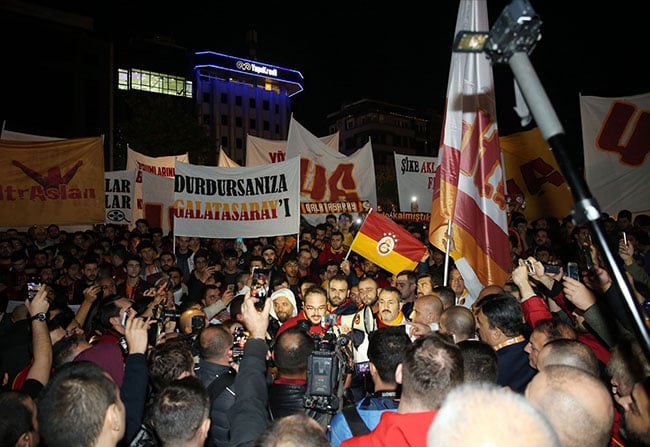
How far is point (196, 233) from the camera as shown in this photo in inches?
398

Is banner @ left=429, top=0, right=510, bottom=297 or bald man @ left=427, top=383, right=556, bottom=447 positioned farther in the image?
banner @ left=429, top=0, right=510, bottom=297

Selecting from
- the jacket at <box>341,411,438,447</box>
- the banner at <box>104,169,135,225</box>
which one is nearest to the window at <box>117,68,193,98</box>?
the banner at <box>104,169,135,225</box>

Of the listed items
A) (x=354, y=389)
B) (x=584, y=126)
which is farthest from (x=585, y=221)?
(x=584, y=126)

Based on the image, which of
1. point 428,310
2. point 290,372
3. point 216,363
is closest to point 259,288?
point 216,363

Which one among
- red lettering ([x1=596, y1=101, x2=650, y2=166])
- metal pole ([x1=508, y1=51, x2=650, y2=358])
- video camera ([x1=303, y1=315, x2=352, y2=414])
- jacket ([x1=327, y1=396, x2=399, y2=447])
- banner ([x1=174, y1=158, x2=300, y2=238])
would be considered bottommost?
jacket ([x1=327, y1=396, x2=399, y2=447])

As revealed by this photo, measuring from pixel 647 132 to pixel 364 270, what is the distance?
6.17 m

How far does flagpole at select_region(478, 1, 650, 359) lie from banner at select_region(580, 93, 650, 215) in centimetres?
936

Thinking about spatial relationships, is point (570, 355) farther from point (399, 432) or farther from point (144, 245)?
point (144, 245)

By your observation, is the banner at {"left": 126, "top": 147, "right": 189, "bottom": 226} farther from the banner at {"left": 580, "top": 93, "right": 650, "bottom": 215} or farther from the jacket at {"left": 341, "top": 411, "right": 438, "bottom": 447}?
the jacket at {"left": 341, "top": 411, "right": 438, "bottom": 447}

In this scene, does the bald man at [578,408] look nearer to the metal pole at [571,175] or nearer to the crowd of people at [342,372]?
the crowd of people at [342,372]

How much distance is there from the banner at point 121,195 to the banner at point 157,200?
0.39 meters

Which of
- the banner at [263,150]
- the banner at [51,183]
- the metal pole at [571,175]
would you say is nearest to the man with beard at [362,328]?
the metal pole at [571,175]

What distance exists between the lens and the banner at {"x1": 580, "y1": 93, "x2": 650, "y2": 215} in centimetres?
971

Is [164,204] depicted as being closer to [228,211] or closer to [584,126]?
[228,211]
